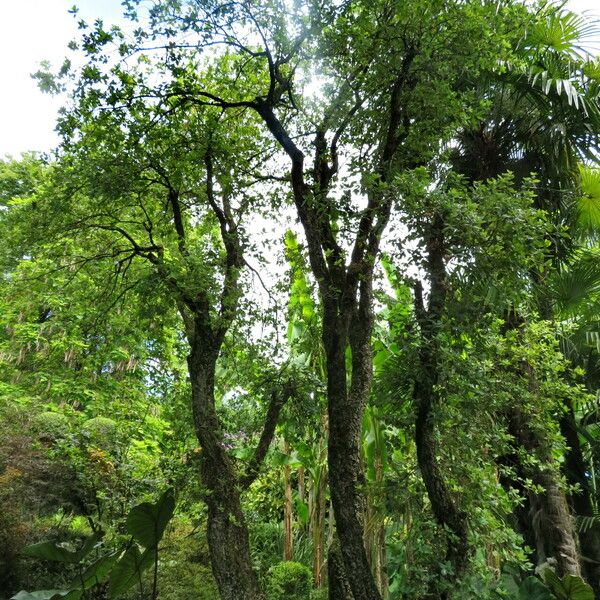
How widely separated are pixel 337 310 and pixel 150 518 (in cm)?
265

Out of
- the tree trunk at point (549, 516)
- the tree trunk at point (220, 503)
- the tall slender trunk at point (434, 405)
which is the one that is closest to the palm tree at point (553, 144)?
the tree trunk at point (549, 516)

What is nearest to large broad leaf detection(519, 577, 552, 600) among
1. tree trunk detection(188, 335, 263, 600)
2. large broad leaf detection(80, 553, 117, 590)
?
tree trunk detection(188, 335, 263, 600)

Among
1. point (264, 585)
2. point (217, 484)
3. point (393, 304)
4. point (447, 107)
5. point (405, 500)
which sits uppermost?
point (447, 107)

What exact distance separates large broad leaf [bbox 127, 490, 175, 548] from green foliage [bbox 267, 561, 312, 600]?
2649 mm

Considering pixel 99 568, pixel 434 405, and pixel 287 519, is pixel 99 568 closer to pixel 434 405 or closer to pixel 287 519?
pixel 287 519

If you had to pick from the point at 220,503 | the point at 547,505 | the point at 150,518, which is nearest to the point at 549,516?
the point at 547,505

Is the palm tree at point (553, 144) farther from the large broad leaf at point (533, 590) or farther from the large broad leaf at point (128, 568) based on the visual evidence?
the large broad leaf at point (128, 568)

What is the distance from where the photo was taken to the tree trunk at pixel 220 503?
566 centimetres

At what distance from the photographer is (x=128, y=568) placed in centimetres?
579

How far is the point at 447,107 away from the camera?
556cm

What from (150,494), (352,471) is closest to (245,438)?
(150,494)

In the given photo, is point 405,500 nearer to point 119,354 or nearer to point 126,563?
point 126,563

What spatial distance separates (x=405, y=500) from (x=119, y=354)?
8132 mm

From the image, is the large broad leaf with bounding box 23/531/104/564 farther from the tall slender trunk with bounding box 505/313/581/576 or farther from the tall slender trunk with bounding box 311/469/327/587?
the tall slender trunk with bounding box 505/313/581/576
